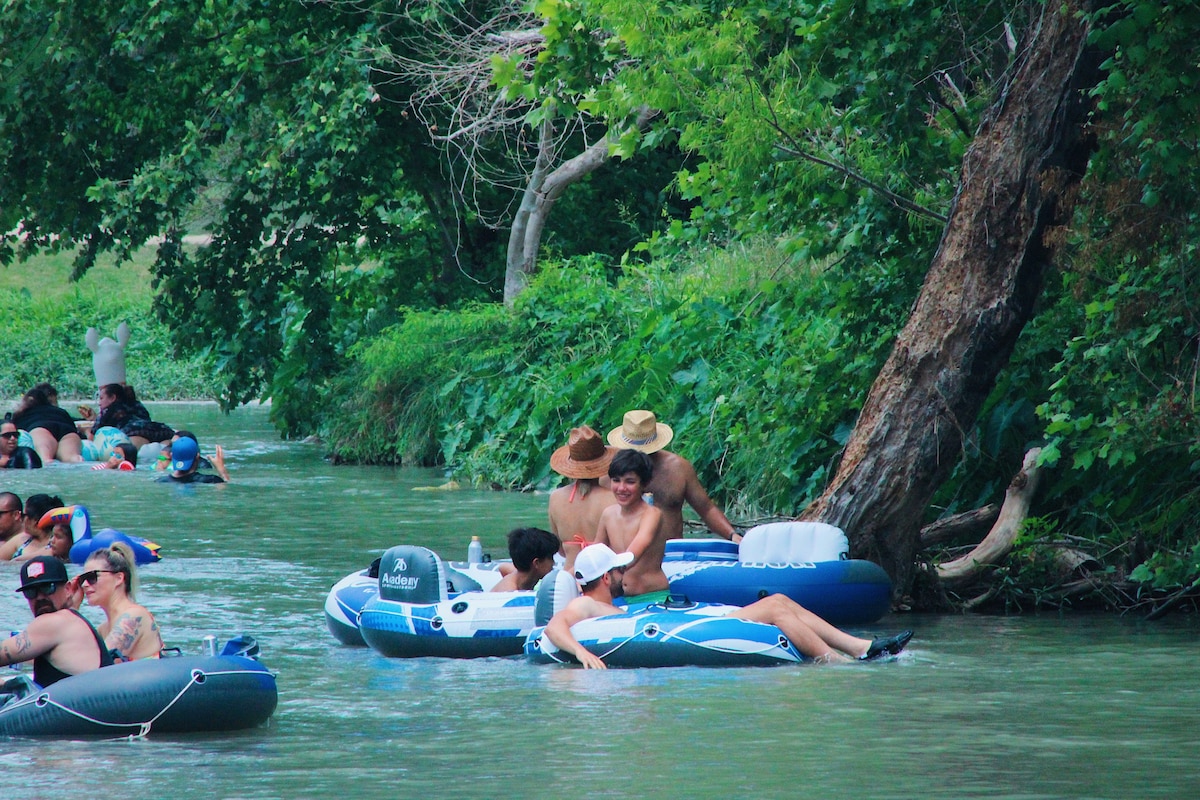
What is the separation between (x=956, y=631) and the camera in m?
11.2

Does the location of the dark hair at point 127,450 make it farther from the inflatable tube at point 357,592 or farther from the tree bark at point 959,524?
the tree bark at point 959,524

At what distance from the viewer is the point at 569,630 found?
382 inches

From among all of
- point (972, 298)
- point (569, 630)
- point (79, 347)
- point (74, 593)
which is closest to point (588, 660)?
point (569, 630)

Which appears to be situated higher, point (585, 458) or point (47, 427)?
point (585, 458)

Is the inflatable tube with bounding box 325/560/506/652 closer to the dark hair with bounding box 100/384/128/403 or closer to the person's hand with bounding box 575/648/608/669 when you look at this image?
the person's hand with bounding box 575/648/608/669

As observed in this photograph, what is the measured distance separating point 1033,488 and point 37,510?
27.0 ft

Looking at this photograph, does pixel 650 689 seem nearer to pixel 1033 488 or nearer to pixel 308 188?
pixel 1033 488

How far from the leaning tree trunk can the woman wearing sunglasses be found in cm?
510

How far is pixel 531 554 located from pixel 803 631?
1.90 m

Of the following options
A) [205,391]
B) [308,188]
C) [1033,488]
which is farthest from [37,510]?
[205,391]

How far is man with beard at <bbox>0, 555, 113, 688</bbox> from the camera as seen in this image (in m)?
8.19

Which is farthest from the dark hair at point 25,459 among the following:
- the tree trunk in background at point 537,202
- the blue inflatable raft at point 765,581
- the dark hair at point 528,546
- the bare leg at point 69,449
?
the dark hair at point 528,546

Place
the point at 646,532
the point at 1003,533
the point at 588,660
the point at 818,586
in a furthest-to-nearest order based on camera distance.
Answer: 1. the point at 1003,533
2. the point at 818,586
3. the point at 646,532
4. the point at 588,660

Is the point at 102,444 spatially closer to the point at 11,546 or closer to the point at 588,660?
the point at 11,546
